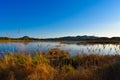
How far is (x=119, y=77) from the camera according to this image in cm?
604

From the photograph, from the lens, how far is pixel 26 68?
21.2ft

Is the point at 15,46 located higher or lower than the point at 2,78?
higher

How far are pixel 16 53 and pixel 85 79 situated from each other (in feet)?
11.3

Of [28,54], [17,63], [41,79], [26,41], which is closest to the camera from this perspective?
[41,79]

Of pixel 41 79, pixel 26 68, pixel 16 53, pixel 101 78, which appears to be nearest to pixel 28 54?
pixel 16 53

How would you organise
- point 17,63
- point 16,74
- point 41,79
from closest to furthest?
point 41,79
point 16,74
point 17,63

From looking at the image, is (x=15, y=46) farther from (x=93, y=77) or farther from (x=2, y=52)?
(x=93, y=77)

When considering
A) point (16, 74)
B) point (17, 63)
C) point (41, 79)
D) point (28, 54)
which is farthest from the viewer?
point (28, 54)

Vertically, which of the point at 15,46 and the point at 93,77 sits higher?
the point at 15,46

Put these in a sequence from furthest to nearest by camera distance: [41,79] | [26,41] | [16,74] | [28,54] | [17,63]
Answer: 1. [26,41]
2. [28,54]
3. [17,63]
4. [16,74]
5. [41,79]

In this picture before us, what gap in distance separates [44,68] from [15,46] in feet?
8.23

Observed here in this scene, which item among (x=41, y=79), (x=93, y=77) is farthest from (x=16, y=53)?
(x=93, y=77)

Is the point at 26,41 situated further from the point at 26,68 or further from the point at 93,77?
the point at 93,77

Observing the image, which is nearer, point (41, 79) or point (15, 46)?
point (41, 79)
